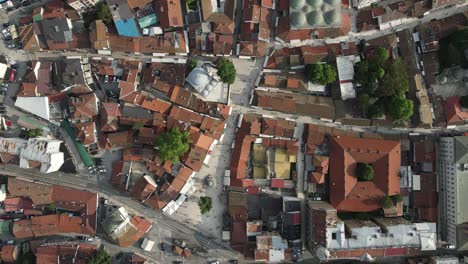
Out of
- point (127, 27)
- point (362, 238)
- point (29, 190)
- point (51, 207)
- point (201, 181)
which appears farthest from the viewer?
point (201, 181)

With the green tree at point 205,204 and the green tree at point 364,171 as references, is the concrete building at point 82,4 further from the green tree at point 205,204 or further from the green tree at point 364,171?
the green tree at point 364,171

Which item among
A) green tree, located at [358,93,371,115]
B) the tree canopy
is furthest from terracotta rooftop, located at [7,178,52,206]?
green tree, located at [358,93,371,115]

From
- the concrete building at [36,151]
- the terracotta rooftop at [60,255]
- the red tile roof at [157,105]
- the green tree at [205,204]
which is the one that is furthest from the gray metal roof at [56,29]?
the green tree at [205,204]

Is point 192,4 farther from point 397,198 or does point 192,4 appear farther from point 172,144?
point 397,198

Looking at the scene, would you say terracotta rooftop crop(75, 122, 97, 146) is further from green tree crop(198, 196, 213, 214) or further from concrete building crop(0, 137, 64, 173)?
green tree crop(198, 196, 213, 214)

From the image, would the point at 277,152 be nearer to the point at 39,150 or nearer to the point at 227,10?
the point at 227,10

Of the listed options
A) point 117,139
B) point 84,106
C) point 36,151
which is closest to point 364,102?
point 117,139

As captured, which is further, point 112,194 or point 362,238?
point 112,194
